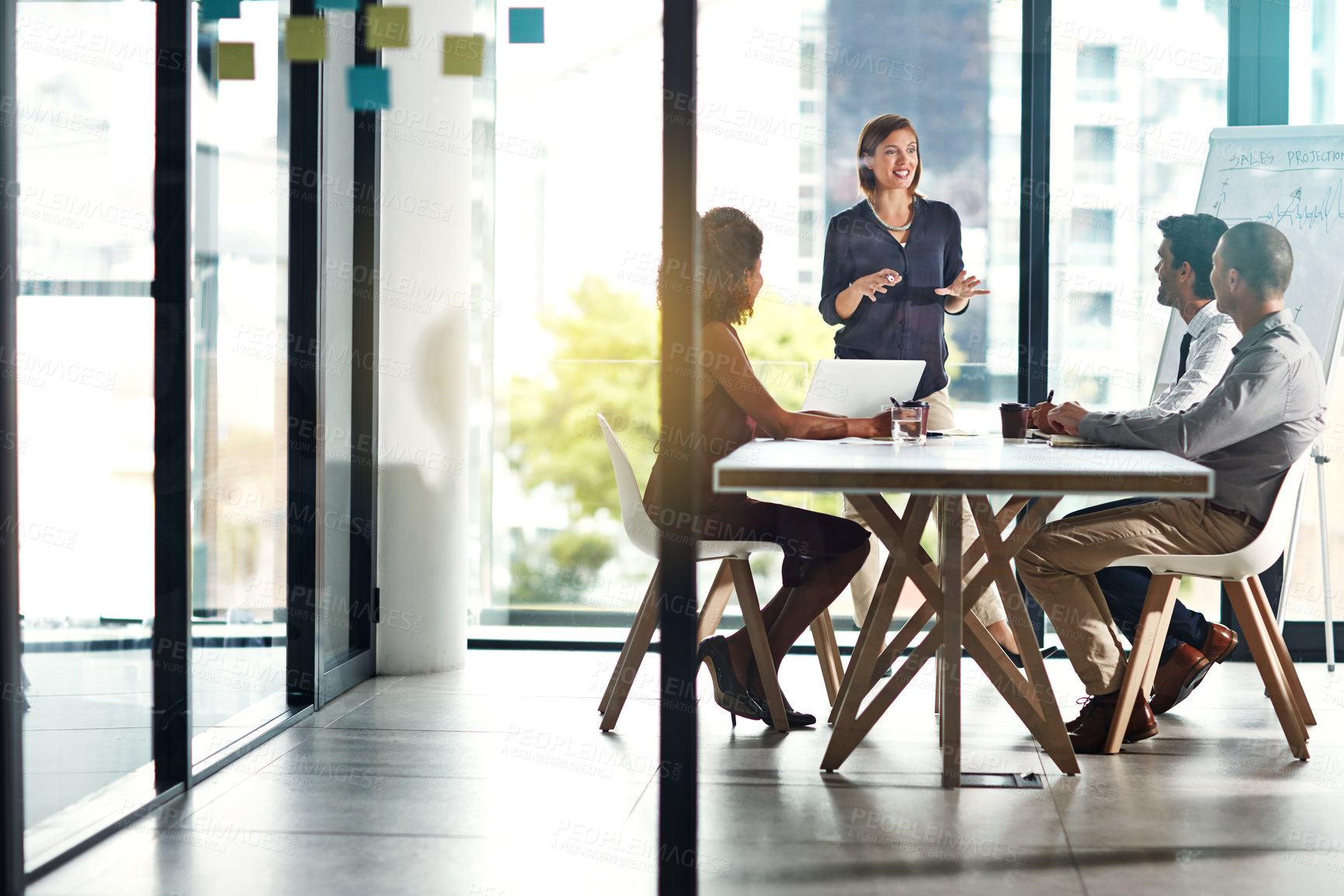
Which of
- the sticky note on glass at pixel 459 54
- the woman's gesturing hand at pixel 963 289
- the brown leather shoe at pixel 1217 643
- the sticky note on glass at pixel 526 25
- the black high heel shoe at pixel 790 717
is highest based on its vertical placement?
the sticky note on glass at pixel 526 25

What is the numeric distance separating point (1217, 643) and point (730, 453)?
4.89ft

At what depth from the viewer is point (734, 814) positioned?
8.44 ft

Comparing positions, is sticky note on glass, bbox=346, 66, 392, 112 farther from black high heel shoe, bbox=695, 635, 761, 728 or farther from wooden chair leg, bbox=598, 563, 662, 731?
black high heel shoe, bbox=695, 635, 761, 728

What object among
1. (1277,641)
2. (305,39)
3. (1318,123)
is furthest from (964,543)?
(305,39)

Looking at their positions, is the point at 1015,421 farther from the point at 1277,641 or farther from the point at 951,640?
the point at 1277,641

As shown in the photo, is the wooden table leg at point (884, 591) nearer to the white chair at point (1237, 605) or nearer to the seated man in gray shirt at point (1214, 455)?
the seated man in gray shirt at point (1214, 455)

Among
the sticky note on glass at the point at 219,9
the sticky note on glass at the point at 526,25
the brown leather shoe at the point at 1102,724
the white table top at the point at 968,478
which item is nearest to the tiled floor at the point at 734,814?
the brown leather shoe at the point at 1102,724

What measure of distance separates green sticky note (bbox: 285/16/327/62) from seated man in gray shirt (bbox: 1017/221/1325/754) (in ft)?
7.60

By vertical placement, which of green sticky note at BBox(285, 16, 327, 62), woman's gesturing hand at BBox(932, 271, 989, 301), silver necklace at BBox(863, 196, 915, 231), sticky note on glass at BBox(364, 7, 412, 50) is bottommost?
woman's gesturing hand at BBox(932, 271, 989, 301)

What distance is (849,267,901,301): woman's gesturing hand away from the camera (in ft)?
12.5

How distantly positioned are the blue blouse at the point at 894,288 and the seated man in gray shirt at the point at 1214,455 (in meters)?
0.87

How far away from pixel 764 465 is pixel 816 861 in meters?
0.78

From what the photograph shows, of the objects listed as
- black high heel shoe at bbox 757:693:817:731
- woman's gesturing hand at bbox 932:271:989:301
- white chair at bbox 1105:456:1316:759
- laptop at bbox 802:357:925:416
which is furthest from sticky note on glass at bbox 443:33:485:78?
white chair at bbox 1105:456:1316:759

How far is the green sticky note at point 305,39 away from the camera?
130 inches
